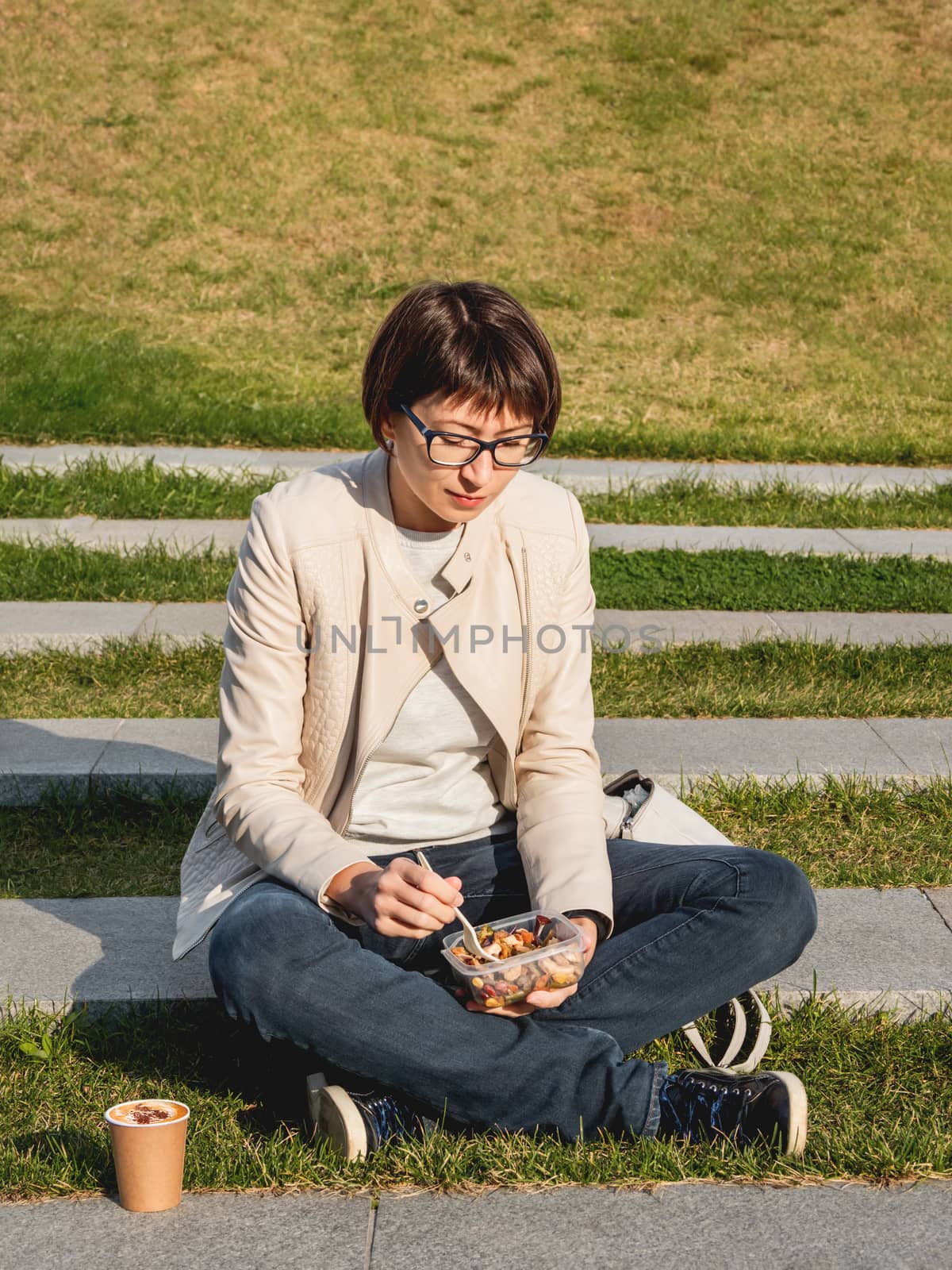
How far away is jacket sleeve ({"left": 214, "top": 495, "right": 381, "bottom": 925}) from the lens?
2.65m

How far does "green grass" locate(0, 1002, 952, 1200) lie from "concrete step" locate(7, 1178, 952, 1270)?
0.03 meters

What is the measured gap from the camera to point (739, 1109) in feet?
8.25

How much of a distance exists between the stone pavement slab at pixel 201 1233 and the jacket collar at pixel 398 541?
1.12 meters

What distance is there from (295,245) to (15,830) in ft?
38.3

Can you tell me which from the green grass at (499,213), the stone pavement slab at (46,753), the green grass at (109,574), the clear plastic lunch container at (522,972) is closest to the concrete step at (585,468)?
the green grass at (499,213)

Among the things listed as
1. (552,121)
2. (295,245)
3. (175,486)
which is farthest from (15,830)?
(552,121)

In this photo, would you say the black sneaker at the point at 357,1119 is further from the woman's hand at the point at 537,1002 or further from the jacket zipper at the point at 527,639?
the jacket zipper at the point at 527,639

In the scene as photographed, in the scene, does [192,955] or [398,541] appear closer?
[398,541]

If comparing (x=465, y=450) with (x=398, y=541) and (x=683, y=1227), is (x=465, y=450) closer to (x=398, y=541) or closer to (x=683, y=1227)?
(x=398, y=541)

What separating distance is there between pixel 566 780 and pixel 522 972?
0.53 meters

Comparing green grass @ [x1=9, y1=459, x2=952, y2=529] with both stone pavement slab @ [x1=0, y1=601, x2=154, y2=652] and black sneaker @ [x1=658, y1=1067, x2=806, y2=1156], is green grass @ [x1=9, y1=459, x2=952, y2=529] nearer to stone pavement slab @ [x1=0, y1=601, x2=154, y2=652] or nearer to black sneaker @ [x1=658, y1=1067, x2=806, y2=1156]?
stone pavement slab @ [x1=0, y1=601, x2=154, y2=652]

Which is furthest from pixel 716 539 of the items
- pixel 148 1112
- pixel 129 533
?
pixel 148 1112

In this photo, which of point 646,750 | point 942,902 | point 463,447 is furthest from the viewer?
point 646,750

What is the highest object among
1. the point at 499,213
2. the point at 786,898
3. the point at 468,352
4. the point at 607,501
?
the point at 499,213
